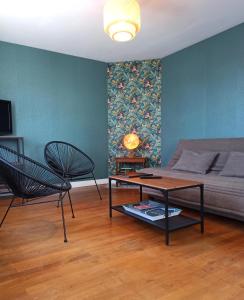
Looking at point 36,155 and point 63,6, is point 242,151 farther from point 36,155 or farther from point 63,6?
point 36,155

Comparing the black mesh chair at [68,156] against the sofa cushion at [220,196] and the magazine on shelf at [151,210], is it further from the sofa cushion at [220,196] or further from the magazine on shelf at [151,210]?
the sofa cushion at [220,196]

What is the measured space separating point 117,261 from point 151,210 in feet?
2.30

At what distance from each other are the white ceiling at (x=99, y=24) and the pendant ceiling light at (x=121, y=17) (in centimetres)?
62

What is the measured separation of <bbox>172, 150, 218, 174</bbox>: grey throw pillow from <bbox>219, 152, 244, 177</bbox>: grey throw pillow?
0.24 metres

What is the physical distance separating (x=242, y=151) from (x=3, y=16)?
3.25 meters

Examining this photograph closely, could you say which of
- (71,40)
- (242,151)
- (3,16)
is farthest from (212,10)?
(3,16)

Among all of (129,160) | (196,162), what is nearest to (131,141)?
(129,160)

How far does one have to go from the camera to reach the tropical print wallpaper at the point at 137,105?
173 inches

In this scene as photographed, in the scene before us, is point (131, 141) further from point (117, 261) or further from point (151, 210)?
point (117, 261)

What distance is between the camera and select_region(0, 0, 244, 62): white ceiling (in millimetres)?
2613

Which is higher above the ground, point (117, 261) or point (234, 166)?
point (234, 166)

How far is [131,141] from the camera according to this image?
418cm

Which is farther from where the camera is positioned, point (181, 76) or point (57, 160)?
point (181, 76)

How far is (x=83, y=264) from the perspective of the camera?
1.54 m
